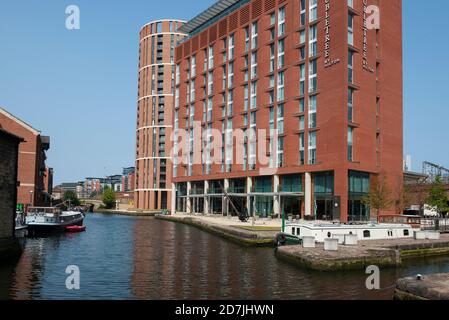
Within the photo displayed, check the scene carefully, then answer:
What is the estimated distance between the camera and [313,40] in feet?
271

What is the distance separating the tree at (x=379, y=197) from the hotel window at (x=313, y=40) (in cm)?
2401

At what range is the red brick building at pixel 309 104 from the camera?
7725 cm

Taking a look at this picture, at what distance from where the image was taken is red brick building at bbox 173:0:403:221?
77250mm

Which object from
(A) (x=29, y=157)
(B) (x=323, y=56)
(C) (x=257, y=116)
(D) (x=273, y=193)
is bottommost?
(D) (x=273, y=193)

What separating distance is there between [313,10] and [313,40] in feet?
17.5

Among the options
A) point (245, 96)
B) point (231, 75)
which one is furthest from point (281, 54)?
point (231, 75)

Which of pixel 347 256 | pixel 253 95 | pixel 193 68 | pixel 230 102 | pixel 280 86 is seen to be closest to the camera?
pixel 347 256

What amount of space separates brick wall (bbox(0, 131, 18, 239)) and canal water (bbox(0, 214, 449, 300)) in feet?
9.32

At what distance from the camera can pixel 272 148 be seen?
89.1 m

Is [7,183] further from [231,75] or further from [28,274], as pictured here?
[231,75]

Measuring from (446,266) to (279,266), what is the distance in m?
14.5

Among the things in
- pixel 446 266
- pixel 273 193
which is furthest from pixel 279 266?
pixel 273 193
